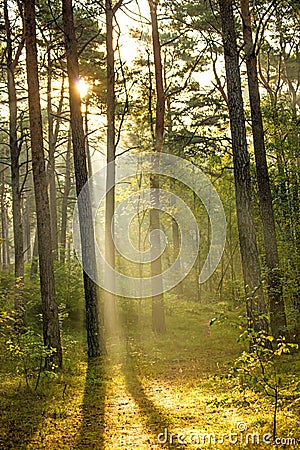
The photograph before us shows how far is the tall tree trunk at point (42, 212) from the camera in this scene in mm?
10195

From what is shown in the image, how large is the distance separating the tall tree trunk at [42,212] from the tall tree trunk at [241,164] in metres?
3.98

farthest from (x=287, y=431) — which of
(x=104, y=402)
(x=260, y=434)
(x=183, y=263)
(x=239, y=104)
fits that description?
(x=183, y=263)

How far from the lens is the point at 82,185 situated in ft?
39.9

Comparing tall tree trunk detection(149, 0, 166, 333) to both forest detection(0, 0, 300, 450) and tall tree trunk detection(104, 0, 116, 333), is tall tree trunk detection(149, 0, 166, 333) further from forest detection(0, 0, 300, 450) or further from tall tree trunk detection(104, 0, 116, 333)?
tall tree trunk detection(104, 0, 116, 333)

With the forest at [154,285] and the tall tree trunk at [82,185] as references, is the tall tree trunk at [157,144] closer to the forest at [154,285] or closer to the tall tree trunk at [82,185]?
the forest at [154,285]

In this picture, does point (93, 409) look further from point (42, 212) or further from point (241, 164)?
point (241, 164)

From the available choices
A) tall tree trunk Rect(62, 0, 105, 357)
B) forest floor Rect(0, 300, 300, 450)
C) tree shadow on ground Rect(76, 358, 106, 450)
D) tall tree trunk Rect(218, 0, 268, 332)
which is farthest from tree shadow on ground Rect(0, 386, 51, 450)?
tall tree trunk Rect(218, 0, 268, 332)

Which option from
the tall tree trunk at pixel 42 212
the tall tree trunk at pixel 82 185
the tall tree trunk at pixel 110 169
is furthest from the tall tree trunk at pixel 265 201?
the tall tree trunk at pixel 42 212

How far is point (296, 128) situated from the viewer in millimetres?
14047

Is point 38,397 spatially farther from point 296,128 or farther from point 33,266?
point 33,266

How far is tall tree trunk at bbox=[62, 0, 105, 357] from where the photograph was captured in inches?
476

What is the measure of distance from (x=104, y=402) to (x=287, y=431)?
11.8 ft

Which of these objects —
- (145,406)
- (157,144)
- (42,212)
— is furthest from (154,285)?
(145,406)

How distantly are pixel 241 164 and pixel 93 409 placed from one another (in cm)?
575
